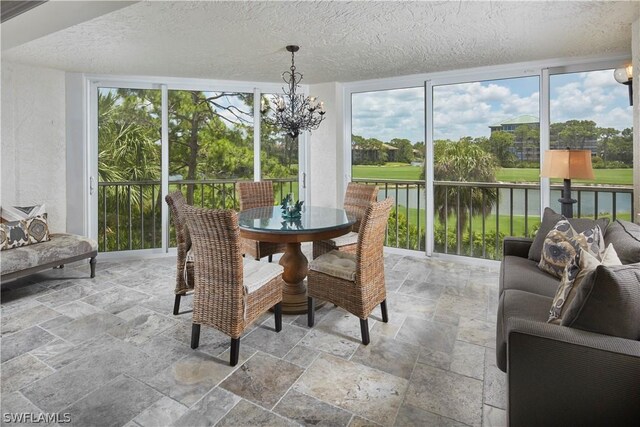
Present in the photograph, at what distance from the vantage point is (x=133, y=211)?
5023 millimetres

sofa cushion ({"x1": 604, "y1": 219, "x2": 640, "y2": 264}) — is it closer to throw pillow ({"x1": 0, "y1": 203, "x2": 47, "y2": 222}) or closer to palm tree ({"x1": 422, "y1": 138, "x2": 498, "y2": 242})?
palm tree ({"x1": 422, "y1": 138, "x2": 498, "y2": 242})

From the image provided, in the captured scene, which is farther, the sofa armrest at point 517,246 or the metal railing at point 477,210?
the metal railing at point 477,210

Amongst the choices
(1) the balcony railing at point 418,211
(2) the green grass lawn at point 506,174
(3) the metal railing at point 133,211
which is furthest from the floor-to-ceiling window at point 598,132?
(3) the metal railing at point 133,211

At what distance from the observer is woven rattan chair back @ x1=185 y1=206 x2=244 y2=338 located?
2.13 m

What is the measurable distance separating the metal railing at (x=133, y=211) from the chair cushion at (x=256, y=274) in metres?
2.90

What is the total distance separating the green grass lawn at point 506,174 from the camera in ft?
12.5

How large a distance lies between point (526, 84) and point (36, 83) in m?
5.76

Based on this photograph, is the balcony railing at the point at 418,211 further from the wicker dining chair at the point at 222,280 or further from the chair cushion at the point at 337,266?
the wicker dining chair at the point at 222,280

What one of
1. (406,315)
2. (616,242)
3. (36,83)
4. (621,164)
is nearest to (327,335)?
(406,315)

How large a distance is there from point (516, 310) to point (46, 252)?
4.13 m

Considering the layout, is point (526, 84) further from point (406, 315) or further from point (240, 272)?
point (240, 272)

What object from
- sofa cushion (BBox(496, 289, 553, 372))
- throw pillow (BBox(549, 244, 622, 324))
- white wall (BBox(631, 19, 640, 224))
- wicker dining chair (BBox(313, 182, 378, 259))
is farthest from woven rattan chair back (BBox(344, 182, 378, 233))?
throw pillow (BBox(549, 244, 622, 324))

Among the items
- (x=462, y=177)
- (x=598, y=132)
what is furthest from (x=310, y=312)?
(x=598, y=132)

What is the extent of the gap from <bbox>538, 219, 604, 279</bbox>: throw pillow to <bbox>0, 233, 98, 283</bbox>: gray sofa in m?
4.40
